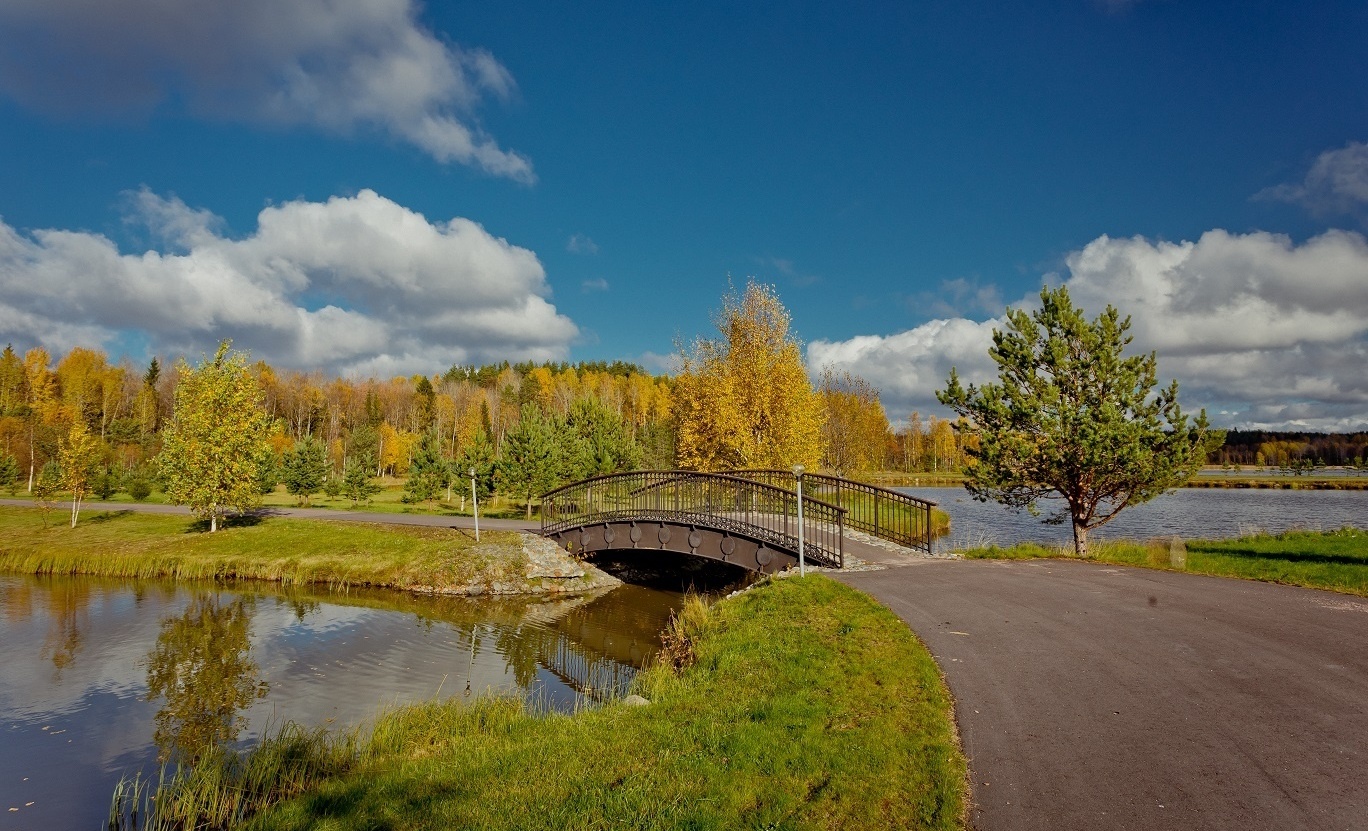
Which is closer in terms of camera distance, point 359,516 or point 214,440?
point 214,440

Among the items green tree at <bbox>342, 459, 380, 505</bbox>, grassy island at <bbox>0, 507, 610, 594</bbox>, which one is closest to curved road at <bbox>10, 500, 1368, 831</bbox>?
grassy island at <bbox>0, 507, 610, 594</bbox>

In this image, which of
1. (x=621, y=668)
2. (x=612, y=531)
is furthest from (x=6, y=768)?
(x=612, y=531)

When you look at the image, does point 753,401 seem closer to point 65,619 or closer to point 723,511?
point 723,511

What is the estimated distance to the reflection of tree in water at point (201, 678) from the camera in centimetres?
996

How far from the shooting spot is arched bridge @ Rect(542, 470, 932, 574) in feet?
55.8

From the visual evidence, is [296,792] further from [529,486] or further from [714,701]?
[529,486]

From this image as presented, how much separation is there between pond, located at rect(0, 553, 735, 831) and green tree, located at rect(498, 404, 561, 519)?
1594cm

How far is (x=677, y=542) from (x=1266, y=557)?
47.8 ft

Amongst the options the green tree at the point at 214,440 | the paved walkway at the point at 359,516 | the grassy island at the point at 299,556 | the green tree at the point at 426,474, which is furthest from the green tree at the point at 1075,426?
the green tree at the point at 426,474

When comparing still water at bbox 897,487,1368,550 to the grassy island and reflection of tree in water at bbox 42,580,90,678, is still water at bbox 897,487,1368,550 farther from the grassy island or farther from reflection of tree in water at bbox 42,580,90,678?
reflection of tree in water at bbox 42,580,90,678

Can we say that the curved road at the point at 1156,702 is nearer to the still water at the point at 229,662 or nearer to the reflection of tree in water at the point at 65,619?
the still water at the point at 229,662

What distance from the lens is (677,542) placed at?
19.9m

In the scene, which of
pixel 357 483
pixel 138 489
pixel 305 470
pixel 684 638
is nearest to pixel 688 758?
pixel 684 638

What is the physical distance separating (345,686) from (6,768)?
4.49 metres
